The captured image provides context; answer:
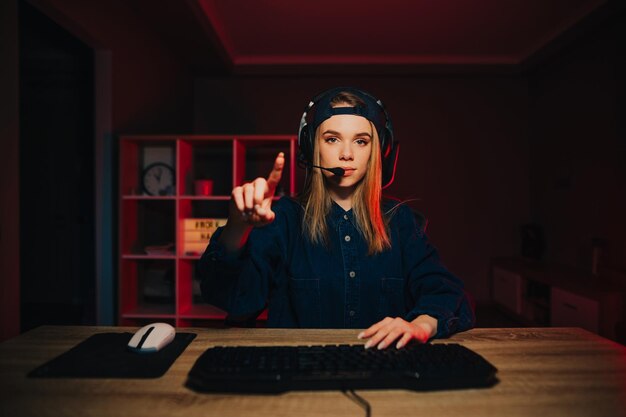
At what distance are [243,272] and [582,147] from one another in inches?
161

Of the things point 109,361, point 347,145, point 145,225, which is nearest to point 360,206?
point 347,145

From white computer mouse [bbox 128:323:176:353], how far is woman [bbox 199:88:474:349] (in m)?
0.29

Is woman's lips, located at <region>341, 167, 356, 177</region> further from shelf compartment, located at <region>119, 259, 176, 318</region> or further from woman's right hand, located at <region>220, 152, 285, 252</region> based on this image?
shelf compartment, located at <region>119, 259, 176, 318</region>

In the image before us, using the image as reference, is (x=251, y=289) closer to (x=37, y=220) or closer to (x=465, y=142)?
(x=37, y=220)

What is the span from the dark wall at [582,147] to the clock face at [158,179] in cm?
348

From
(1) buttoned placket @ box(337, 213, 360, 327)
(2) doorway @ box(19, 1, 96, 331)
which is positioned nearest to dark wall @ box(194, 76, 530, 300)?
(2) doorway @ box(19, 1, 96, 331)

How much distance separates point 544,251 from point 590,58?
2.02 meters

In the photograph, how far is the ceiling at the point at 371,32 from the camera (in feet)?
12.5

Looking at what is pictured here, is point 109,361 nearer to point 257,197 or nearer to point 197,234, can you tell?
point 257,197

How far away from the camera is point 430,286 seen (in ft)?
4.34

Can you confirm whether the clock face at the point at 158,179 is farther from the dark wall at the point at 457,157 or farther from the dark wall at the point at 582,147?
the dark wall at the point at 582,147

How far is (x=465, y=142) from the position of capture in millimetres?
5480

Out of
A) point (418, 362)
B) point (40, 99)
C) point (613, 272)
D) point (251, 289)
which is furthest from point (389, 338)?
point (40, 99)

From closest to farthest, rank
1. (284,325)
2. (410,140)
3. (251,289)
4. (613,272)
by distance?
(251,289), (284,325), (613,272), (410,140)
